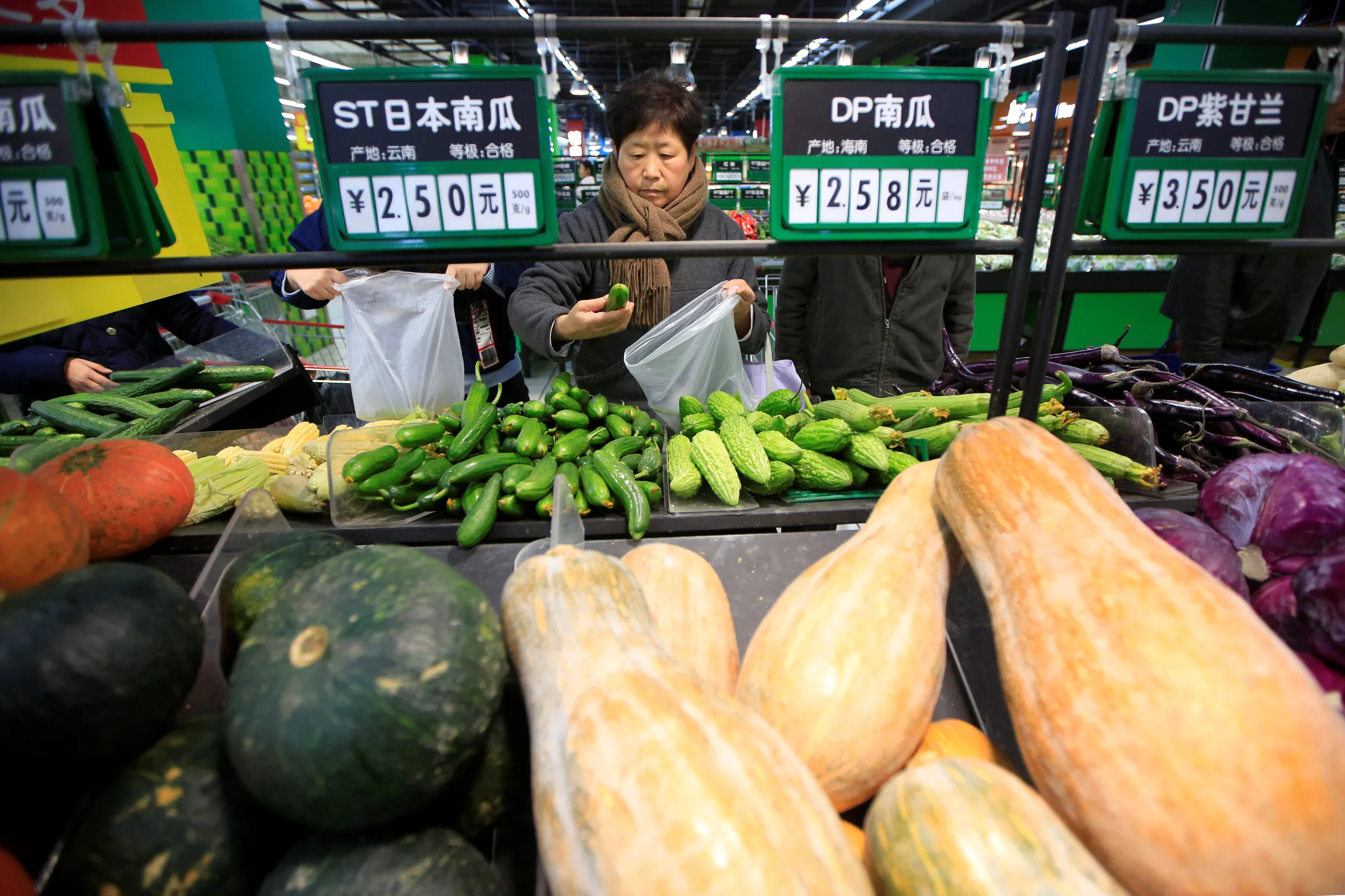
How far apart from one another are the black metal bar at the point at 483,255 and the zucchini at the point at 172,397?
2181 mm

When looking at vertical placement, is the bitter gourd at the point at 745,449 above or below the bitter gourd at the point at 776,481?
above

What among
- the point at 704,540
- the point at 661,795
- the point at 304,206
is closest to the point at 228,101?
the point at 304,206

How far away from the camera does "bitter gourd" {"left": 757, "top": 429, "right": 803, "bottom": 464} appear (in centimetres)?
199

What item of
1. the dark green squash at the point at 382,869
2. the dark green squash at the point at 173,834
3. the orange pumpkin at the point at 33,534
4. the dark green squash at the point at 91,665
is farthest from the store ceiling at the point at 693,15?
the dark green squash at the point at 382,869

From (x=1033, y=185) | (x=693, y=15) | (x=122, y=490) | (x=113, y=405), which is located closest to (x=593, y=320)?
(x=122, y=490)

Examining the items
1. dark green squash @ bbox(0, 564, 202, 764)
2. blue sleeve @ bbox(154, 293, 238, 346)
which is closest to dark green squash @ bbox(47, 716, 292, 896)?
dark green squash @ bbox(0, 564, 202, 764)

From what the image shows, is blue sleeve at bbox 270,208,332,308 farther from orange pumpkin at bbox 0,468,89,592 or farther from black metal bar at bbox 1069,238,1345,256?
black metal bar at bbox 1069,238,1345,256

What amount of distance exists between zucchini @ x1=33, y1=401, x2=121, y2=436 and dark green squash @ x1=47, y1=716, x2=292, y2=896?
2622mm

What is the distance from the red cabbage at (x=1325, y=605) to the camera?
2.86 ft

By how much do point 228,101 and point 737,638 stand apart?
847 centimetres

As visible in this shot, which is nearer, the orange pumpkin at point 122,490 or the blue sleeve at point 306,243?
the orange pumpkin at point 122,490

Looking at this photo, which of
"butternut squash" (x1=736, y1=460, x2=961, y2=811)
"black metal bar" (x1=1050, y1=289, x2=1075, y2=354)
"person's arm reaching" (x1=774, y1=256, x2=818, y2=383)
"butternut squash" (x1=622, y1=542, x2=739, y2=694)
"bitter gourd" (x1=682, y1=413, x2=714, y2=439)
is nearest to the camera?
"butternut squash" (x1=736, y1=460, x2=961, y2=811)

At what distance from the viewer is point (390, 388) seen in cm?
282

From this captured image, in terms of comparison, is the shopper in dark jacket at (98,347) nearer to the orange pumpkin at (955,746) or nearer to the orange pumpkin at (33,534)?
the orange pumpkin at (33,534)
